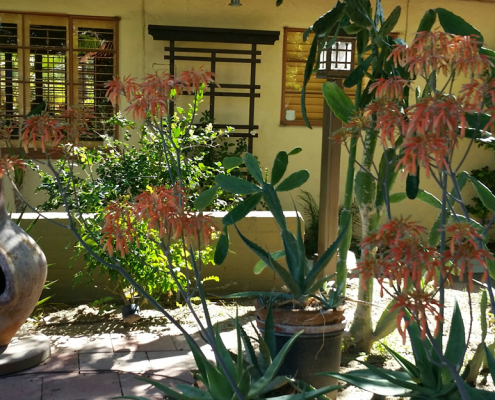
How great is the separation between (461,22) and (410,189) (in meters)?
0.98

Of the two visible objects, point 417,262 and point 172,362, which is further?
point 172,362

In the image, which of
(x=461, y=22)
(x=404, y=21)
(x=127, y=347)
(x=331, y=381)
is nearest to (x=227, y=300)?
(x=127, y=347)

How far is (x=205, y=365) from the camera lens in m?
2.65

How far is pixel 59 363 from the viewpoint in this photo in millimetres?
3896

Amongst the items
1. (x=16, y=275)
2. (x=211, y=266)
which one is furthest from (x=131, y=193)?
(x=16, y=275)

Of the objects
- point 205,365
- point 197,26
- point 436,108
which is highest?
point 197,26

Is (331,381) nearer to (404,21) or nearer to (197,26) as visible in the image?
(197,26)

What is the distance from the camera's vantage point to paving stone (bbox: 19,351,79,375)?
3778mm

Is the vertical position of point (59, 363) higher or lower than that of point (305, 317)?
lower

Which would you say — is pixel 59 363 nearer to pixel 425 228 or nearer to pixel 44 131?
pixel 44 131

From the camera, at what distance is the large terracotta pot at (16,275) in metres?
3.70

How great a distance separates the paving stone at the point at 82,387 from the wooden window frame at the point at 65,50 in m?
4.37

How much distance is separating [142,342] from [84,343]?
0.40 m

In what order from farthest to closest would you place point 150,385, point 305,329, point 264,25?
point 264,25
point 150,385
point 305,329
